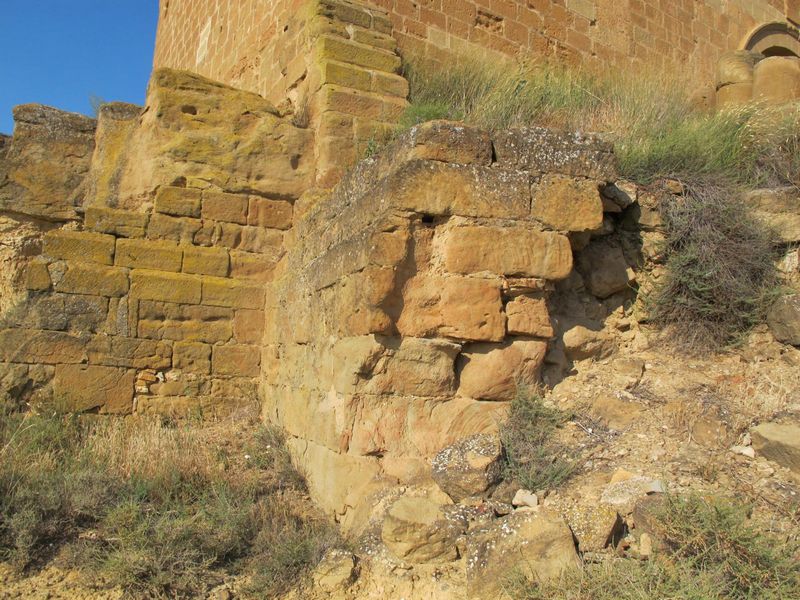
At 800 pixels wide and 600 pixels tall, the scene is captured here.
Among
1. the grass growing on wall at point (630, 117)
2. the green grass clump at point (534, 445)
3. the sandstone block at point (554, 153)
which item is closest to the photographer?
the green grass clump at point (534, 445)

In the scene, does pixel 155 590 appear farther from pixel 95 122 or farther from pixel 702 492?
pixel 95 122

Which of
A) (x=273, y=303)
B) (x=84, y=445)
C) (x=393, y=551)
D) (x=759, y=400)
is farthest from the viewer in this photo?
(x=273, y=303)

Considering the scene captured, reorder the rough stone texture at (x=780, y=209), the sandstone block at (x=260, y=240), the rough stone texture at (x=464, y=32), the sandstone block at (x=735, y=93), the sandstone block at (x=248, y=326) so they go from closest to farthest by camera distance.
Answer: the rough stone texture at (x=780, y=209) → the sandstone block at (x=248, y=326) → the sandstone block at (x=260, y=240) → the rough stone texture at (x=464, y=32) → the sandstone block at (x=735, y=93)

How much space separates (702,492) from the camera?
304 cm

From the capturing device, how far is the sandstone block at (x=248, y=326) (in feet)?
20.9

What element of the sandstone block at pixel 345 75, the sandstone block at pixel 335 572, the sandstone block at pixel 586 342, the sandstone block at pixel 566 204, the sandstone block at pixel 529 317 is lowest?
the sandstone block at pixel 335 572

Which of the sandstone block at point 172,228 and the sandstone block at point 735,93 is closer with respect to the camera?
the sandstone block at point 172,228

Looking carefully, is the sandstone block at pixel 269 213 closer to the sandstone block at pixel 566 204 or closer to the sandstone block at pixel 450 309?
the sandstone block at pixel 450 309

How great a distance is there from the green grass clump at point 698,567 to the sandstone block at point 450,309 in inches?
55.3

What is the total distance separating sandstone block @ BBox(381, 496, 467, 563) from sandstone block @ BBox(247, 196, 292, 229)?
147 inches

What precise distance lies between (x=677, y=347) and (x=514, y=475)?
1.53m

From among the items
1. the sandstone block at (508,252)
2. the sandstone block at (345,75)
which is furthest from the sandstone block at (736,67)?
the sandstone block at (508,252)

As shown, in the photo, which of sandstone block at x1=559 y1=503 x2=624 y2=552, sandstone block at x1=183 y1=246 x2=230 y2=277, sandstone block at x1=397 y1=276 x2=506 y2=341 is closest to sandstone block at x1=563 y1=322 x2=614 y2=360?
sandstone block at x1=397 y1=276 x2=506 y2=341

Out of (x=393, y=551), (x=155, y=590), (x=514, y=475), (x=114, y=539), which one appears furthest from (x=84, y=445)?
(x=514, y=475)
